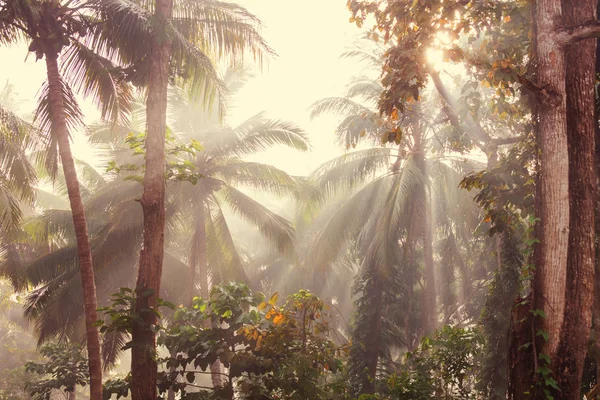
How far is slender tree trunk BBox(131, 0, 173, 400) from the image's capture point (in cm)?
691

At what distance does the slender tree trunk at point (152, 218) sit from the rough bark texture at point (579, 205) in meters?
4.78

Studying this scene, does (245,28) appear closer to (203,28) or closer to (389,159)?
(203,28)

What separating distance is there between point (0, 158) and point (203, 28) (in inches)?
193

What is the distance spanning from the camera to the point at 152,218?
764cm

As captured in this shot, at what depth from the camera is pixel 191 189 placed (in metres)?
14.6

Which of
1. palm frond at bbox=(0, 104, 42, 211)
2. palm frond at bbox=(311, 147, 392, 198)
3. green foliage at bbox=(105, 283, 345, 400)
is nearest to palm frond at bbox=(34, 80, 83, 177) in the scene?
palm frond at bbox=(0, 104, 42, 211)

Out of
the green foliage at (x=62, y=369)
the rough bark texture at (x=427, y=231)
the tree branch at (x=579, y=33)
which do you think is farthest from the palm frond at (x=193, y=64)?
the rough bark texture at (x=427, y=231)

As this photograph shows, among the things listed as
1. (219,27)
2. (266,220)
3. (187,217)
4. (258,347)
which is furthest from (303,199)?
(258,347)

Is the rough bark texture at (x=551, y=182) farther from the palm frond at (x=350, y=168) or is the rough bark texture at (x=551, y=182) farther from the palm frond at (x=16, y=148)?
the palm frond at (x=350, y=168)

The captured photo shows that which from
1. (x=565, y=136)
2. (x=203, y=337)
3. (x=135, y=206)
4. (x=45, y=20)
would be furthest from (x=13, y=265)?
(x=565, y=136)

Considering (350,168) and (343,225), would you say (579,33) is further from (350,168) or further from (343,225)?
(350,168)

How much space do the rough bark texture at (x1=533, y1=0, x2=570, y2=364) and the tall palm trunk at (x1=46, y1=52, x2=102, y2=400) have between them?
19.1 feet

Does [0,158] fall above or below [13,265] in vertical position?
above

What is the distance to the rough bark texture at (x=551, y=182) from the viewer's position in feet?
17.4
